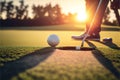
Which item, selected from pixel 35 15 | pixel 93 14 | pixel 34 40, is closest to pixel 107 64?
pixel 93 14

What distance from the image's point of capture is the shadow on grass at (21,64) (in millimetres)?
4512

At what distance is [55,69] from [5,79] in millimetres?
946

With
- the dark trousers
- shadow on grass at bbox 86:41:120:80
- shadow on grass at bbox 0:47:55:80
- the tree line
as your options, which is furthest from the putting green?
the tree line

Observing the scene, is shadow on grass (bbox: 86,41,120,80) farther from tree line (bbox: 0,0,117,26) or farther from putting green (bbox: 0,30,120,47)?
tree line (bbox: 0,0,117,26)

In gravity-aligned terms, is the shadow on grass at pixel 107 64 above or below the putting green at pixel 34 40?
above

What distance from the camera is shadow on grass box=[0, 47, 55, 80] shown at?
14.8 ft

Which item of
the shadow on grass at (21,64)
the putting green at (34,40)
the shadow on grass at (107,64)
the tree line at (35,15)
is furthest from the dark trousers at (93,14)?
the tree line at (35,15)

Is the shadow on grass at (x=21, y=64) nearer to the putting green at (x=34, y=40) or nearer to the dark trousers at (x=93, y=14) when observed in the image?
the putting green at (x=34, y=40)

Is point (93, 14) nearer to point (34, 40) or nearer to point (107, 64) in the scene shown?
point (34, 40)

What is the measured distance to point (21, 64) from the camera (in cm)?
533

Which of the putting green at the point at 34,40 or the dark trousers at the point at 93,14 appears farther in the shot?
the dark trousers at the point at 93,14

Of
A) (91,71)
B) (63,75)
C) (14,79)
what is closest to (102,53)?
(91,71)

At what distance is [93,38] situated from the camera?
35.6 ft

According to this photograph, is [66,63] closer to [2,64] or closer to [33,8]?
[2,64]
